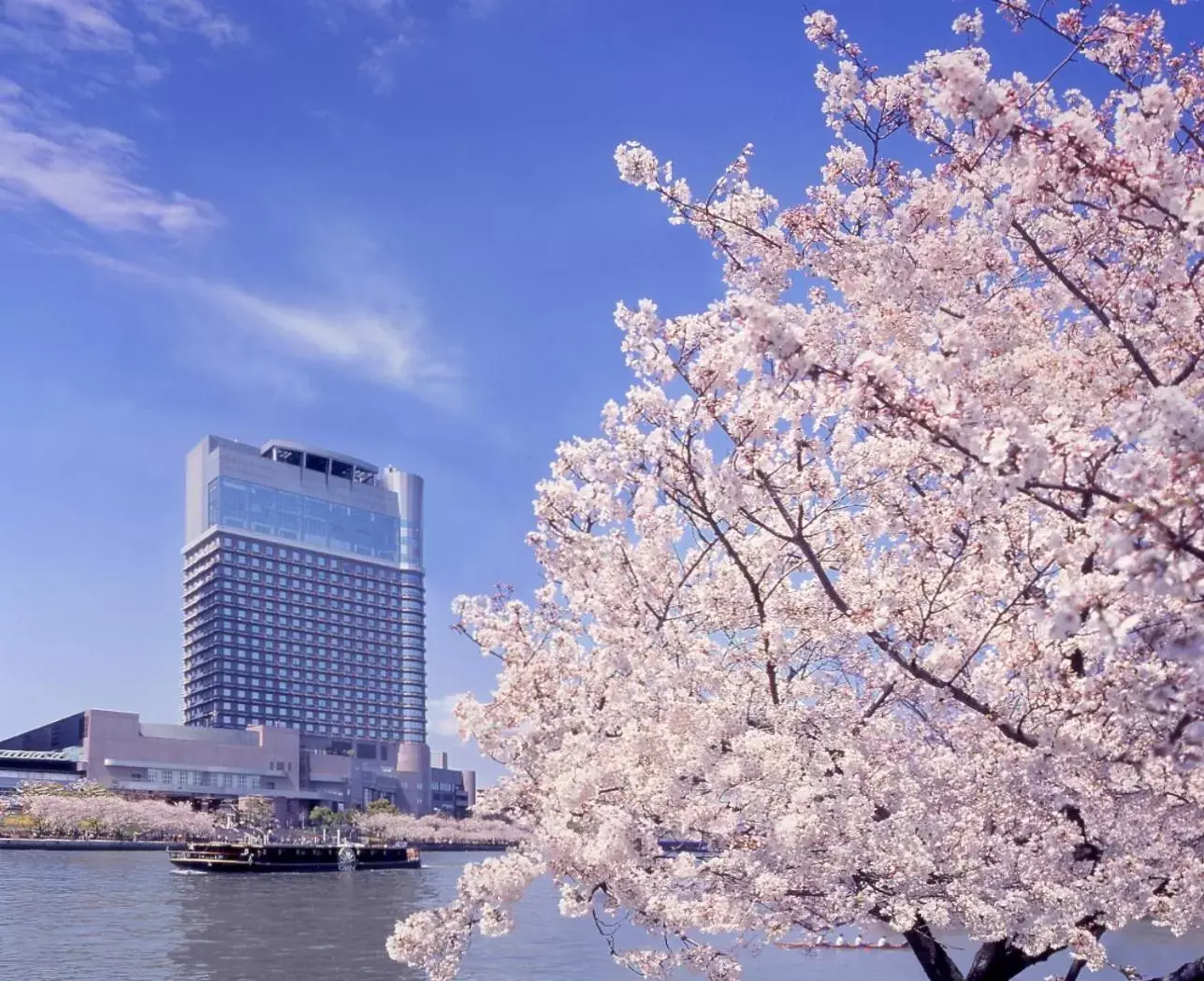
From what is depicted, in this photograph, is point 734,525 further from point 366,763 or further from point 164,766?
point 366,763

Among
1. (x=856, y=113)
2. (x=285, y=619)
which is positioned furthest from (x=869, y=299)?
(x=285, y=619)

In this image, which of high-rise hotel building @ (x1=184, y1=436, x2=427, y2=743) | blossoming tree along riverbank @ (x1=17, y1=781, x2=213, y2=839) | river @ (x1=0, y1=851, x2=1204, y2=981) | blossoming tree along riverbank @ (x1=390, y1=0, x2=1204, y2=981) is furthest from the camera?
high-rise hotel building @ (x1=184, y1=436, x2=427, y2=743)

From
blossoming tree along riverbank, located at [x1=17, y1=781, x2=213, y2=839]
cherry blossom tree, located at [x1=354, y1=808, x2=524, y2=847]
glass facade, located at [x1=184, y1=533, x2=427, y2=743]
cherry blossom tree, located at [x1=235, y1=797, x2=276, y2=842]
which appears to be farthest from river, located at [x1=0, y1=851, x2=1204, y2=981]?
glass facade, located at [x1=184, y1=533, x2=427, y2=743]

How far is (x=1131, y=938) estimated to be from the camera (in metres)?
Result: 46.8

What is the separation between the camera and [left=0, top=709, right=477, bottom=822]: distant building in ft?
451

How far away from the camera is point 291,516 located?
190000 millimetres

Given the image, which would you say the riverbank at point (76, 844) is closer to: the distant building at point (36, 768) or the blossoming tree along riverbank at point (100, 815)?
the blossoming tree along riverbank at point (100, 815)

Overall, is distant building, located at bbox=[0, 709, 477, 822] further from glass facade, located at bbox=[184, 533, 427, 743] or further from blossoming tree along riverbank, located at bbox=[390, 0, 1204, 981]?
blossoming tree along riverbank, located at bbox=[390, 0, 1204, 981]

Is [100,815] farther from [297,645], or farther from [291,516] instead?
[291,516]

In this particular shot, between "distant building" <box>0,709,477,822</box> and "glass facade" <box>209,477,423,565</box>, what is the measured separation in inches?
1286

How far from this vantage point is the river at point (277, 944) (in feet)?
118

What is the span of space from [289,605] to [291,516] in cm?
1425

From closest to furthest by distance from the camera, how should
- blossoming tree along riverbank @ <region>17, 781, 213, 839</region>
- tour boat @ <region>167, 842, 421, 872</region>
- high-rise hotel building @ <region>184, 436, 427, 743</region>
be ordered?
tour boat @ <region>167, 842, 421, 872</region>
blossoming tree along riverbank @ <region>17, 781, 213, 839</region>
high-rise hotel building @ <region>184, 436, 427, 743</region>

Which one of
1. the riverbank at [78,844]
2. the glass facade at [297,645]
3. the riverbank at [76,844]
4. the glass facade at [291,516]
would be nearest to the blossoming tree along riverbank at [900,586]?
the riverbank at [78,844]
